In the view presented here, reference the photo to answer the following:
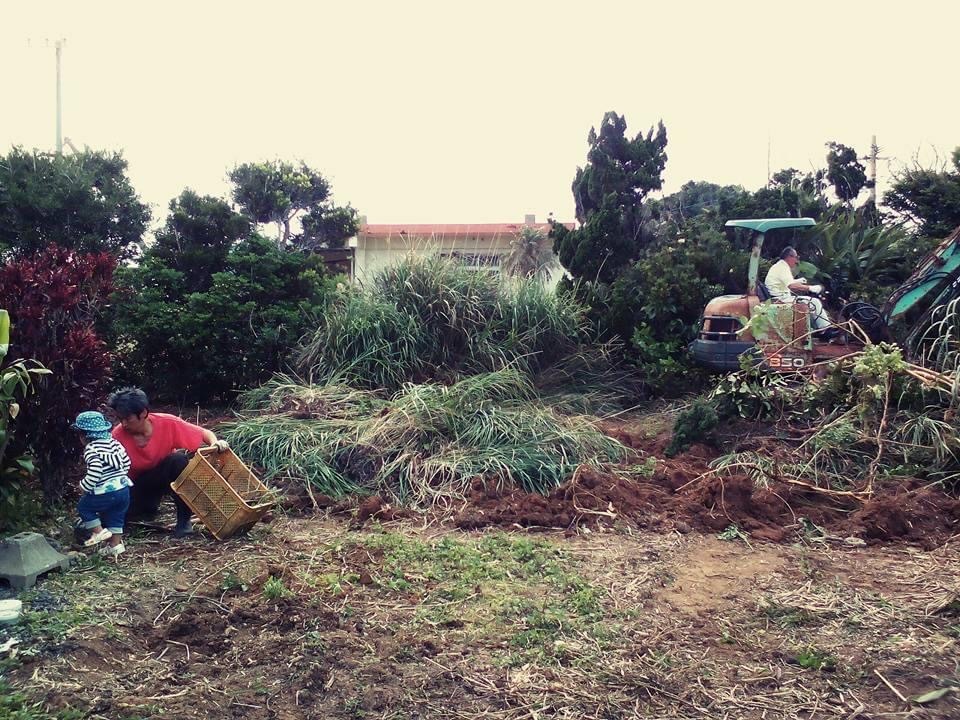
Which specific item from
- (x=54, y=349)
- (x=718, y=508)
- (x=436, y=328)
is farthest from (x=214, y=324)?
(x=718, y=508)

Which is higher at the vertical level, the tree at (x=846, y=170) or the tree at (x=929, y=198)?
the tree at (x=846, y=170)

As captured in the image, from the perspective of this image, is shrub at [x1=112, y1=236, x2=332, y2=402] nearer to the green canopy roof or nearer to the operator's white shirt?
the green canopy roof

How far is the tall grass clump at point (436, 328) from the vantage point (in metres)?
8.65

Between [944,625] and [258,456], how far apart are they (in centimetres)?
493

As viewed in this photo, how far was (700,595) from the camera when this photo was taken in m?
4.32

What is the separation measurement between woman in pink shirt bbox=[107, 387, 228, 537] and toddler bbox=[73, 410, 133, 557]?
24 centimetres

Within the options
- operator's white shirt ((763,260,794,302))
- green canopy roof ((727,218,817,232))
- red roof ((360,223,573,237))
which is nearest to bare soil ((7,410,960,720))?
operator's white shirt ((763,260,794,302))

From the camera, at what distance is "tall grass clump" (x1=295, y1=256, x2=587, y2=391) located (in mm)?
8648

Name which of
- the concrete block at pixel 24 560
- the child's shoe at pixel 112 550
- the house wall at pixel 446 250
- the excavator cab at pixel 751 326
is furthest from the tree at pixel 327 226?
the concrete block at pixel 24 560

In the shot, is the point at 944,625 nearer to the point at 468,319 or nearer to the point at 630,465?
the point at 630,465

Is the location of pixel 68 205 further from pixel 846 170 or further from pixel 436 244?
pixel 846 170

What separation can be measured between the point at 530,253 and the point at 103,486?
34.0ft

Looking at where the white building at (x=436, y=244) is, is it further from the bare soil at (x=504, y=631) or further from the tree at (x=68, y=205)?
the bare soil at (x=504, y=631)

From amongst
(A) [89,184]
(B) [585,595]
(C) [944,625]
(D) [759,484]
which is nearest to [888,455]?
(D) [759,484]
